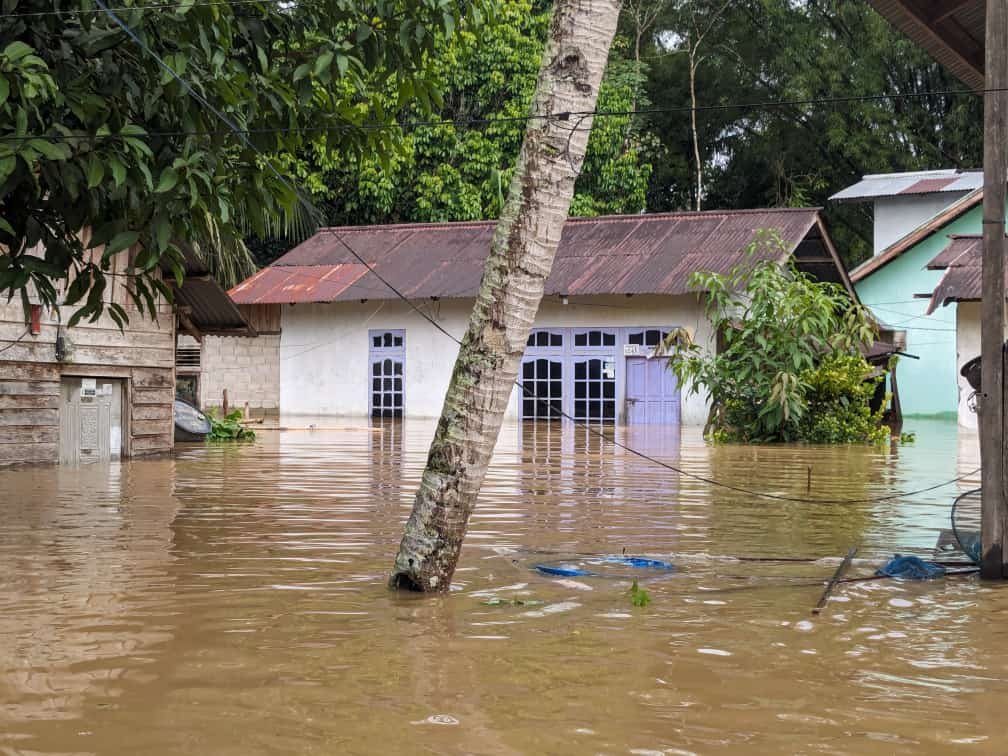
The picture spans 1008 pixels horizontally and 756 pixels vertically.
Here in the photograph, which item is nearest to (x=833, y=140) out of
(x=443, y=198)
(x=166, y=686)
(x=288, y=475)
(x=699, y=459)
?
(x=443, y=198)

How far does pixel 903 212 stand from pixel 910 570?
3302cm

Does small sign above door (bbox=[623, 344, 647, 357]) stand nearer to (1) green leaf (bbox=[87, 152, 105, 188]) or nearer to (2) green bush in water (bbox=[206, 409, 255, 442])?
(2) green bush in water (bbox=[206, 409, 255, 442])

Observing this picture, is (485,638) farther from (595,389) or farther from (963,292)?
(595,389)

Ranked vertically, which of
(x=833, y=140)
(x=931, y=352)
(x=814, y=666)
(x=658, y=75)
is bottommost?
(x=814, y=666)

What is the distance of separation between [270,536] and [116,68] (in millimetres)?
3592

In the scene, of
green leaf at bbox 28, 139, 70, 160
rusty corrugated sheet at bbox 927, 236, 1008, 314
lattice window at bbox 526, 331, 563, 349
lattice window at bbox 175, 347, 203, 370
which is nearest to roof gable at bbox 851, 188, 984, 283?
rusty corrugated sheet at bbox 927, 236, 1008, 314

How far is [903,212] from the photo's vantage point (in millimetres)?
38938

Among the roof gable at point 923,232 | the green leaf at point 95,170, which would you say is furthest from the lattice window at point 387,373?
the green leaf at point 95,170

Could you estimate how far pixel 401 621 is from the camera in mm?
6441

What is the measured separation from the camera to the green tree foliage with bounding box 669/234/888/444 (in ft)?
72.0

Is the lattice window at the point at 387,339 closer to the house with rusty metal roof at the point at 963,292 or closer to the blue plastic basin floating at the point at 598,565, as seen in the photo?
the house with rusty metal roof at the point at 963,292

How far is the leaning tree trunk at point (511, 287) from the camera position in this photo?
7.07 metres

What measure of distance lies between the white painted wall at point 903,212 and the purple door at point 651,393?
12.1 metres

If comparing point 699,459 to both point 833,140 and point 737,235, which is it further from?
point 833,140
